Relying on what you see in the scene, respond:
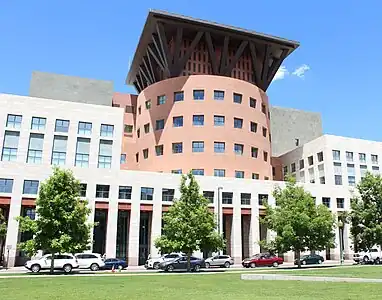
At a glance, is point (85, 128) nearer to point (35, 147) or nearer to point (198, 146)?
point (35, 147)

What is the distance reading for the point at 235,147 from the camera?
213 feet

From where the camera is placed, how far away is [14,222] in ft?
154

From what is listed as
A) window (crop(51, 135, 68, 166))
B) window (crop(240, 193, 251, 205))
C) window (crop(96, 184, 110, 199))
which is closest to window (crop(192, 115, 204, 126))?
window (crop(240, 193, 251, 205))

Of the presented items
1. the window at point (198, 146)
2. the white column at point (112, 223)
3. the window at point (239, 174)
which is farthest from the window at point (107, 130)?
the window at point (239, 174)

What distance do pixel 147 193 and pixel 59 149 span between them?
18.5 meters

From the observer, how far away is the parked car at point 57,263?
114ft

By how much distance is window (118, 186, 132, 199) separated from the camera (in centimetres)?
5319

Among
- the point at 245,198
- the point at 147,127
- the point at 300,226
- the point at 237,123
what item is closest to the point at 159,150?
the point at 147,127

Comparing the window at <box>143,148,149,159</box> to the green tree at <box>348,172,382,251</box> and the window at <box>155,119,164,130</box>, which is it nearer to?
the window at <box>155,119,164,130</box>

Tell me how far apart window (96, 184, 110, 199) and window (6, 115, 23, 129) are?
65.2 ft

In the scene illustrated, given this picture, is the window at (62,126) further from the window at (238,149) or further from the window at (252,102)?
the window at (252,102)

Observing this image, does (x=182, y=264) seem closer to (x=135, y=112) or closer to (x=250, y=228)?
(x=250, y=228)

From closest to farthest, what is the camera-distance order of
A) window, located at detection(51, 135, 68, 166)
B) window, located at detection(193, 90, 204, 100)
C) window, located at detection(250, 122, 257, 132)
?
window, located at detection(51, 135, 68, 166) → window, located at detection(193, 90, 204, 100) → window, located at detection(250, 122, 257, 132)

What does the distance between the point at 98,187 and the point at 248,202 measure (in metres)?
21.5
